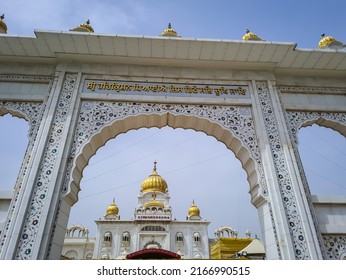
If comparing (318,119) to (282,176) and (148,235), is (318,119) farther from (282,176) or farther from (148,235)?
(148,235)

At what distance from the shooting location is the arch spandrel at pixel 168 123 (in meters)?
4.11

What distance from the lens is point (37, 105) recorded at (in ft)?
14.3

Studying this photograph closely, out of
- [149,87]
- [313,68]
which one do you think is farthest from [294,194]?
[149,87]

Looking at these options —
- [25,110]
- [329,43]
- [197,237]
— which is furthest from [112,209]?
[329,43]

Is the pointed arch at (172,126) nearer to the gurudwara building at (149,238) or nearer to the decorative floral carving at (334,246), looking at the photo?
the decorative floral carving at (334,246)

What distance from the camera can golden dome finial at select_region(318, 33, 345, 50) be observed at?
4.65 metres

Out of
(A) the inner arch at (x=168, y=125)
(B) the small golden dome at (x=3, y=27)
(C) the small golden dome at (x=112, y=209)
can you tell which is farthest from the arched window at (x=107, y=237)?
(B) the small golden dome at (x=3, y=27)

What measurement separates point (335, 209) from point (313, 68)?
2.49 metres

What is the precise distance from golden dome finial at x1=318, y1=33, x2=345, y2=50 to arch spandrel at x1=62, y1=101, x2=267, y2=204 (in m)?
1.84

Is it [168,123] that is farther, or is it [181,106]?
[168,123]

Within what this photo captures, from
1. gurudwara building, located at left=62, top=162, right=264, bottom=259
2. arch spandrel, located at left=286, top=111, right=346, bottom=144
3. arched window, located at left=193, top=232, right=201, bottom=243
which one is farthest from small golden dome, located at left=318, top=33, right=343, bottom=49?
arched window, located at left=193, top=232, right=201, bottom=243

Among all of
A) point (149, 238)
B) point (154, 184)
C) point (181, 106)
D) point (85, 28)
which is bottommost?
point (181, 106)

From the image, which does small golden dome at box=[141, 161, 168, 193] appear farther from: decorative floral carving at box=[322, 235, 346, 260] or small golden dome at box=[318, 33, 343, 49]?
decorative floral carving at box=[322, 235, 346, 260]

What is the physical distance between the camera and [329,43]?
4.70 m
